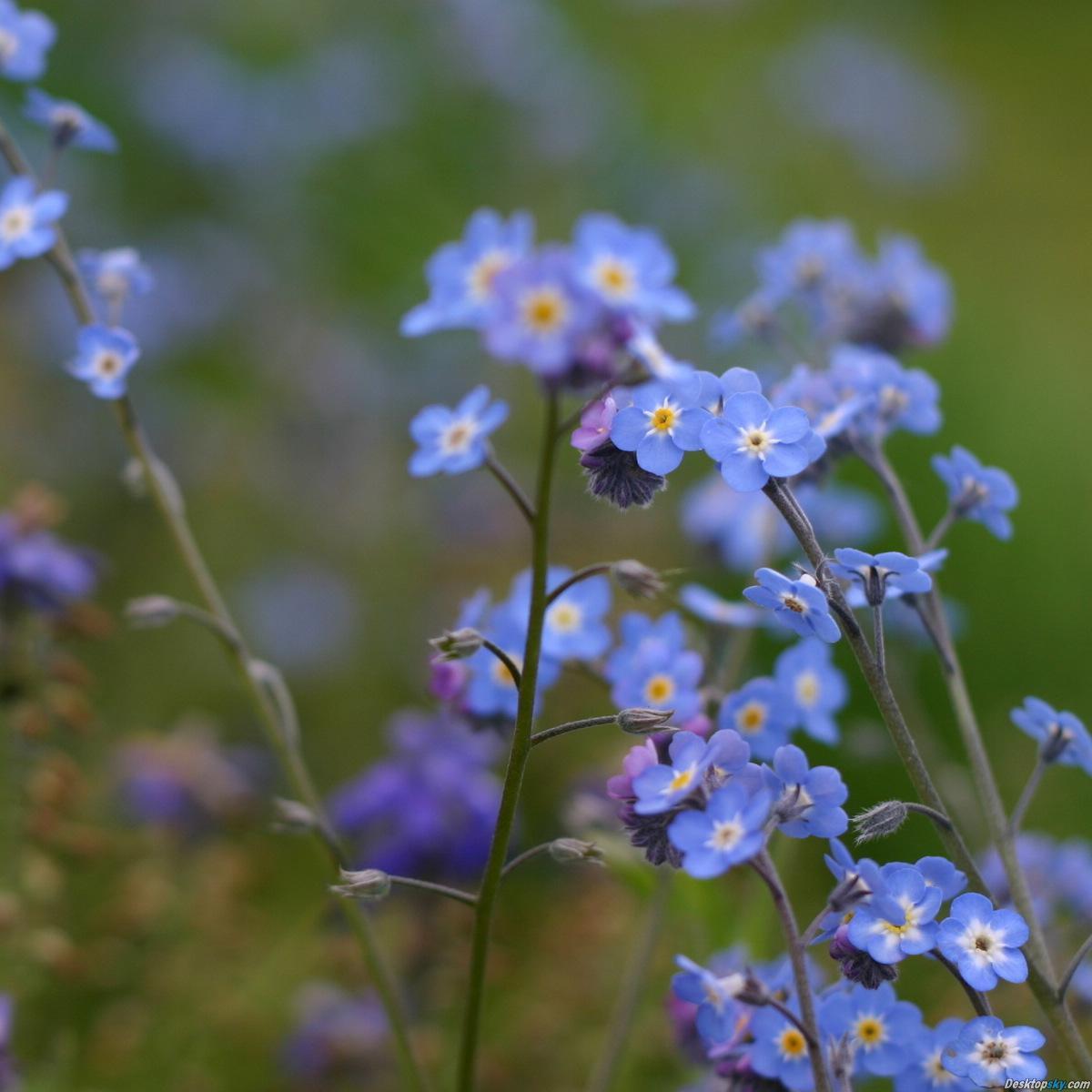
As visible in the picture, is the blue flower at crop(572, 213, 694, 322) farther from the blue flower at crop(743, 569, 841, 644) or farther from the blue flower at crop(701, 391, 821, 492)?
the blue flower at crop(743, 569, 841, 644)

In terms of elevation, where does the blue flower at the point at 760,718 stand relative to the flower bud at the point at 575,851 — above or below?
above

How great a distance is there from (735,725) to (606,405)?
0.41 m

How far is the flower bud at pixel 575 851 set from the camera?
116 cm

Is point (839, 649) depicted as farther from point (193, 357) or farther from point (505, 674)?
point (193, 357)

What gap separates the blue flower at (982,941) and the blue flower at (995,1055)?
1.4 inches

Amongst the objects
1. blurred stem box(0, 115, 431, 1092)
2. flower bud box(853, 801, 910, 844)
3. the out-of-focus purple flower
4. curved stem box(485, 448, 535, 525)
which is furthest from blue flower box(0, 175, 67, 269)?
flower bud box(853, 801, 910, 844)

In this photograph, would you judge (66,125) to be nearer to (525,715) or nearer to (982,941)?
(525,715)

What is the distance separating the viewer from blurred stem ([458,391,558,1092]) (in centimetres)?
107

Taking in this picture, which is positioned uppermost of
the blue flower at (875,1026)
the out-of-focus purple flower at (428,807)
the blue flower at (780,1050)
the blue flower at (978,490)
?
the blue flower at (978,490)

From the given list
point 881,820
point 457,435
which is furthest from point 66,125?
point 881,820

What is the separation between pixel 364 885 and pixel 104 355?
2.17ft

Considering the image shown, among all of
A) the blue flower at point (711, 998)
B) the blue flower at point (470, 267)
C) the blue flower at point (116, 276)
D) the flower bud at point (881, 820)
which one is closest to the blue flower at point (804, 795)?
the flower bud at point (881, 820)

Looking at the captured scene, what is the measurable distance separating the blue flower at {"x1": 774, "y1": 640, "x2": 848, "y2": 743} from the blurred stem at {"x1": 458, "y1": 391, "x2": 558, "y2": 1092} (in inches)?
16.2

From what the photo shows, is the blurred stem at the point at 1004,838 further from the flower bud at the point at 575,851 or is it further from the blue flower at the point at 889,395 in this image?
the flower bud at the point at 575,851
